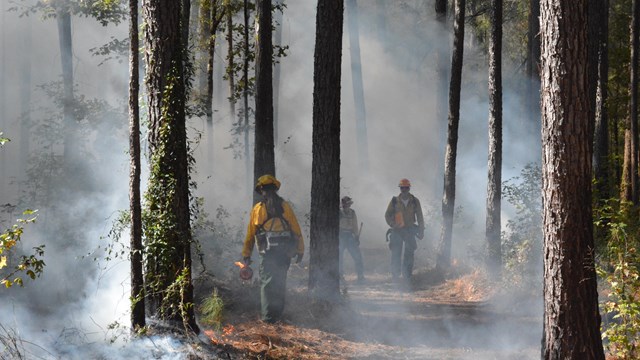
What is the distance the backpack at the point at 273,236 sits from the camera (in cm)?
889

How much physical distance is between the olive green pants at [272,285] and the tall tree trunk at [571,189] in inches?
160

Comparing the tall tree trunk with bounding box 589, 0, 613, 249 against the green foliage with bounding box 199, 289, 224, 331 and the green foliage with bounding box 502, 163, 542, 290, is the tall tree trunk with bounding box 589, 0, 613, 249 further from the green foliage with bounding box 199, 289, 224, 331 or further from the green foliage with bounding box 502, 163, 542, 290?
the green foliage with bounding box 199, 289, 224, 331

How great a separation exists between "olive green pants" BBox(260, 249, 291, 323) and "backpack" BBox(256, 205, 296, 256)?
0.06 m

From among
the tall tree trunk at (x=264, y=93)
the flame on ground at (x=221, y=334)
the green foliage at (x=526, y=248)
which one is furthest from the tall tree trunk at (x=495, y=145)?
the flame on ground at (x=221, y=334)

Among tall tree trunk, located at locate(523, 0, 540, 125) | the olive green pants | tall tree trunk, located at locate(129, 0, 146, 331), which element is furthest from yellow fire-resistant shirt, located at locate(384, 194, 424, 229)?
tall tree trunk, located at locate(523, 0, 540, 125)

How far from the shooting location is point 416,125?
114 ft

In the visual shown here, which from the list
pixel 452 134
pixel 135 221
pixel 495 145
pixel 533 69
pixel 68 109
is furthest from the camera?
pixel 533 69

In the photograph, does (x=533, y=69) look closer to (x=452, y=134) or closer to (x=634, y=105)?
(x=634, y=105)

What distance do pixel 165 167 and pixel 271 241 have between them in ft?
6.96

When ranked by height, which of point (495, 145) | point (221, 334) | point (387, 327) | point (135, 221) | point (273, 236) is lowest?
point (387, 327)

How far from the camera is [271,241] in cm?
889

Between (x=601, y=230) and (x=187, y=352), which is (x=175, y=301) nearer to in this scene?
(x=187, y=352)

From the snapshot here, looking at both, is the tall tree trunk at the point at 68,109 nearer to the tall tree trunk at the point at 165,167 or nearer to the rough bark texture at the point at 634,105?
the tall tree trunk at the point at 165,167

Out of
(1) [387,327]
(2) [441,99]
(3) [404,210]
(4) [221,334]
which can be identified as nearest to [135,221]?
(4) [221,334]
